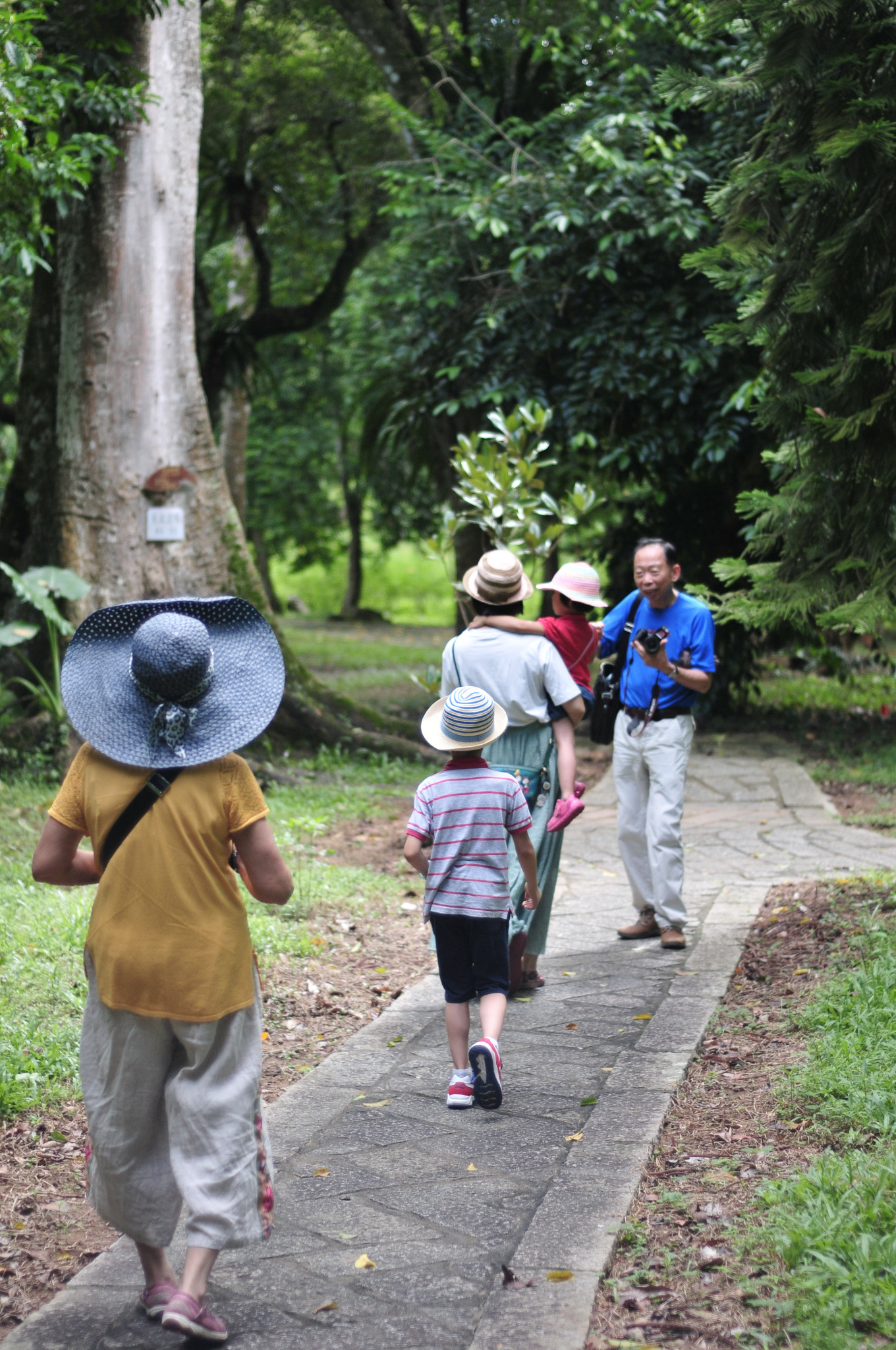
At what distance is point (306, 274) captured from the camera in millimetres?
19188

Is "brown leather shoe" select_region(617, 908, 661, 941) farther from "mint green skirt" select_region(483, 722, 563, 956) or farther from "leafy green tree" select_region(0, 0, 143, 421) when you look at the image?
"leafy green tree" select_region(0, 0, 143, 421)

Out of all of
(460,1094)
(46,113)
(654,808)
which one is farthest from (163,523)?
(460,1094)

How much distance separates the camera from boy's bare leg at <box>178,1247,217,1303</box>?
2.68m

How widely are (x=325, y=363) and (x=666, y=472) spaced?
1556 cm

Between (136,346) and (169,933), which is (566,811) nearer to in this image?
(169,933)

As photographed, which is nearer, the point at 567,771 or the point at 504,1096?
the point at 504,1096

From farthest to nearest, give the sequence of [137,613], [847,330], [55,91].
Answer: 1. [55,91]
2. [847,330]
3. [137,613]

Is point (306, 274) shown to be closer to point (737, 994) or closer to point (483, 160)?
point (483, 160)

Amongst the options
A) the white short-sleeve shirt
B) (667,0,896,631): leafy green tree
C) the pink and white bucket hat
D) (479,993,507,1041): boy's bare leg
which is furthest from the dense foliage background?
(479,993,507,1041): boy's bare leg

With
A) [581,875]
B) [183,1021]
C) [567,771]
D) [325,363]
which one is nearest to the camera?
[183,1021]

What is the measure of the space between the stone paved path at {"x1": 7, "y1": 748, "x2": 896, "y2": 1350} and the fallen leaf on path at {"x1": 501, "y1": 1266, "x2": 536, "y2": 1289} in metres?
0.02

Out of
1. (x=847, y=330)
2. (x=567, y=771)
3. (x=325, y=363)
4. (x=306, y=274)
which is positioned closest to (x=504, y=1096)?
(x=567, y=771)

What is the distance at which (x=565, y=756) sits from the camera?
15.5 ft

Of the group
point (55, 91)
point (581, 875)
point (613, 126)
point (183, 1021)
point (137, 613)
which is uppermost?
point (613, 126)
